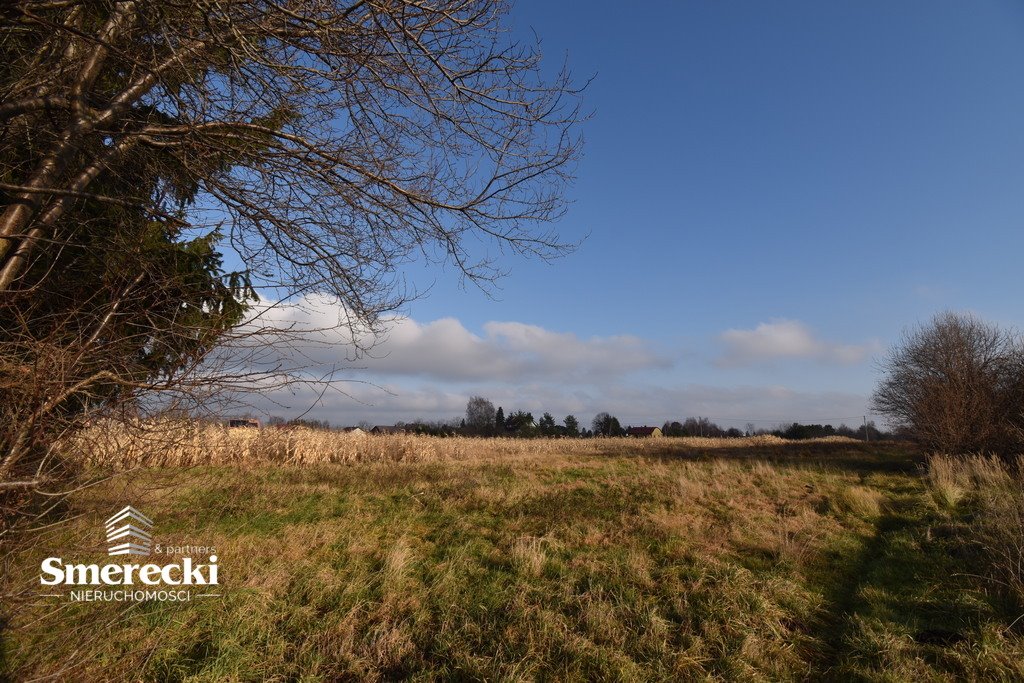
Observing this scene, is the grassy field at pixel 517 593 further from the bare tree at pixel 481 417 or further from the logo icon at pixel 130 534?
the bare tree at pixel 481 417

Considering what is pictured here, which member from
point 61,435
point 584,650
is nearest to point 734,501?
point 584,650

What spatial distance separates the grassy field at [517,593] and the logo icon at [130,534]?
10.1 inches

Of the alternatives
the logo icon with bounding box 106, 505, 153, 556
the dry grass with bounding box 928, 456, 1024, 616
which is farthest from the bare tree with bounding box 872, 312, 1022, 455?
the logo icon with bounding box 106, 505, 153, 556

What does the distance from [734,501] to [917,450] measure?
51.0 ft

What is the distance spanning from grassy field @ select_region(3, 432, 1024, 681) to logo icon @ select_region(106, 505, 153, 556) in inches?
10.1

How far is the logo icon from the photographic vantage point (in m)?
4.95

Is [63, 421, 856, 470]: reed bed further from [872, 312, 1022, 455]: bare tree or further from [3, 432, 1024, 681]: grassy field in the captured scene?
[872, 312, 1022, 455]: bare tree

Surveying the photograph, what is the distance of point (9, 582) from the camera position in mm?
3275

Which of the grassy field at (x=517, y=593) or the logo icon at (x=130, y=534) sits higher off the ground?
the logo icon at (x=130, y=534)

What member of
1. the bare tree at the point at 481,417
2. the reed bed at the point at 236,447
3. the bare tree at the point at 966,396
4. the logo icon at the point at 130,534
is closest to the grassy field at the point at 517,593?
the reed bed at the point at 236,447

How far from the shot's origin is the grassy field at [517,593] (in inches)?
160

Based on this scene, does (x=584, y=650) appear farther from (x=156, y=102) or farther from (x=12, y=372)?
(x=156, y=102)

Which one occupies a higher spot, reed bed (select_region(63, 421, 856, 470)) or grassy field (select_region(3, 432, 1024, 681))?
reed bed (select_region(63, 421, 856, 470))

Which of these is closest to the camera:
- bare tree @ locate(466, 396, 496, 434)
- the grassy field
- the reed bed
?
the reed bed
